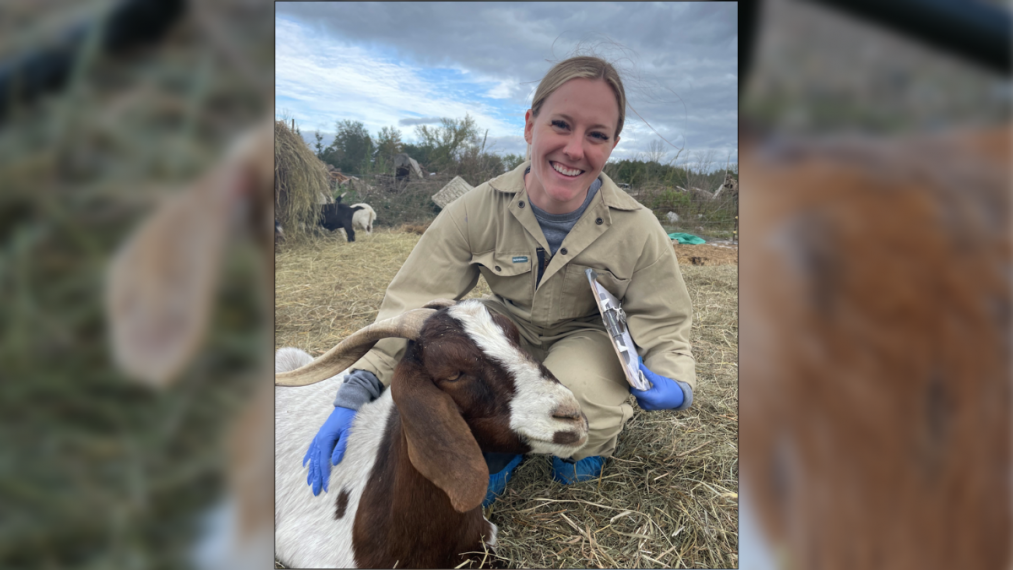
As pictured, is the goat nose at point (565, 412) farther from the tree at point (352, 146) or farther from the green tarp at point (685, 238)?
the tree at point (352, 146)

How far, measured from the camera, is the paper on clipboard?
70.1 inches

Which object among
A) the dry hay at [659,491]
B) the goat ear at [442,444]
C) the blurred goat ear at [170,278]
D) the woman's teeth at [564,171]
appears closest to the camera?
the blurred goat ear at [170,278]

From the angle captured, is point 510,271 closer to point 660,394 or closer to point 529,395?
point 529,395

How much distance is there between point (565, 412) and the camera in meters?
1.57

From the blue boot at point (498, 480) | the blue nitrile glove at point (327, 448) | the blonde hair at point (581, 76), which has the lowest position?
the blue boot at point (498, 480)

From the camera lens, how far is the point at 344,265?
4691 mm

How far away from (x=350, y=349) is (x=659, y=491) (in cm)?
130

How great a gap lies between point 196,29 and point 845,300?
1210 mm

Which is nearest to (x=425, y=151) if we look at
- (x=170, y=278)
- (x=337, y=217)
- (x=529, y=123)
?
(x=529, y=123)

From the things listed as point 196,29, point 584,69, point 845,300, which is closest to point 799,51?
point 845,300

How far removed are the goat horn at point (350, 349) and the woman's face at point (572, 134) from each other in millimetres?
738

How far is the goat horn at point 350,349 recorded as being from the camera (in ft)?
5.19

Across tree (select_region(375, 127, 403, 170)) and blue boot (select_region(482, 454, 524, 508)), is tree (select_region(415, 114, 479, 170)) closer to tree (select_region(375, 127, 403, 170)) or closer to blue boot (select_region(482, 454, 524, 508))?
tree (select_region(375, 127, 403, 170))

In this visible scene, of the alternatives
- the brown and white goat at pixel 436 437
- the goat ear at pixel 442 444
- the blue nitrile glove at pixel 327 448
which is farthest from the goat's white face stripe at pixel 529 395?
the blue nitrile glove at pixel 327 448
